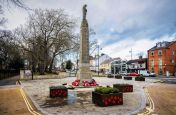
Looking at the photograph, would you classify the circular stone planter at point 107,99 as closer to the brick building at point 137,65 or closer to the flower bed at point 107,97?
the flower bed at point 107,97

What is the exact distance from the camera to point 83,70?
26.9 m

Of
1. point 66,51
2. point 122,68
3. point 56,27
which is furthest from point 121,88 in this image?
point 122,68

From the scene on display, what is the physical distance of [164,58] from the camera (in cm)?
7206

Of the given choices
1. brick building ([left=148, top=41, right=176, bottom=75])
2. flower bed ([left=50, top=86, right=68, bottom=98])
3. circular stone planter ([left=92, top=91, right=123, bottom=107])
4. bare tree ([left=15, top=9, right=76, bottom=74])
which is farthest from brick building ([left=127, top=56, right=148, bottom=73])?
circular stone planter ([left=92, top=91, right=123, bottom=107])

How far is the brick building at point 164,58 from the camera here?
72125 millimetres

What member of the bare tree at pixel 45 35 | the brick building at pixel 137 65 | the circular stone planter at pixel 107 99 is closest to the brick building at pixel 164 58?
the brick building at pixel 137 65

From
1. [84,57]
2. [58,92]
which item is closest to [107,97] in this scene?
[58,92]

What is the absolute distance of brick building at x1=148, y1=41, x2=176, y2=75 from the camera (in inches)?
2840

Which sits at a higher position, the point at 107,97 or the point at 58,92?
the point at 107,97

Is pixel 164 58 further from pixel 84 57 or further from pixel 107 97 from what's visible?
pixel 107 97

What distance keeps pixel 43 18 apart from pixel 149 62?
45029mm

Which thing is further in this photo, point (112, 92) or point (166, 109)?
point (112, 92)

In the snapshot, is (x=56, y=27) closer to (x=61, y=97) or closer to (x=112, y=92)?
(x=61, y=97)

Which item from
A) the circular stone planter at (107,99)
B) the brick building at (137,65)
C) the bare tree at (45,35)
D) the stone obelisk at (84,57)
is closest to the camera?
the circular stone planter at (107,99)
